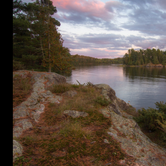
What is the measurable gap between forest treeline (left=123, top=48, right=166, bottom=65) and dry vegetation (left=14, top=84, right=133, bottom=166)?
5177 inches

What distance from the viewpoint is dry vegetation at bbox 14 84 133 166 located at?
2.89 metres

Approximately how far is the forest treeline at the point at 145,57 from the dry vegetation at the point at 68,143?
131 m

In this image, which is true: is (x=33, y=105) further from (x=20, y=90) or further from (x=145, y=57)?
(x=145, y=57)

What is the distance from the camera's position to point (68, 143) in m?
3.43

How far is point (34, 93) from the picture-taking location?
21.8ft

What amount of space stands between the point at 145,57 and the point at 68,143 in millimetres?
143130

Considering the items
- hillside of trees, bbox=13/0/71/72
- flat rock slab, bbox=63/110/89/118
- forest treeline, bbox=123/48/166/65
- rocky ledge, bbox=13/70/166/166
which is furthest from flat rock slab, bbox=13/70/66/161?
forest treeline, bbox=123/48/166/65

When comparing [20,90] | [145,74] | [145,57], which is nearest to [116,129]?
[20,90]

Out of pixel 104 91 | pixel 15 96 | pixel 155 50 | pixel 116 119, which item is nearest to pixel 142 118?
pixel 104 91

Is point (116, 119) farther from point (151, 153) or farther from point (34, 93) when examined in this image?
point (34, 93)

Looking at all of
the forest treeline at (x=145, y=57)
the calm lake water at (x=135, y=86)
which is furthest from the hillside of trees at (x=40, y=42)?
the forest treeline at (x=145, y=57)

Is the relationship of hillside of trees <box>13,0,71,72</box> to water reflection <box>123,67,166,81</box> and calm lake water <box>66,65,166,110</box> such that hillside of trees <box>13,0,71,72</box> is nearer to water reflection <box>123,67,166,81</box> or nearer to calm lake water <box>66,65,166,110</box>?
calm lake water <box>66,65,166,110</box>

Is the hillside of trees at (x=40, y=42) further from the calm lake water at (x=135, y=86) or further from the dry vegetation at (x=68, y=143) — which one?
the calm lake water at (x=135, y=86)
